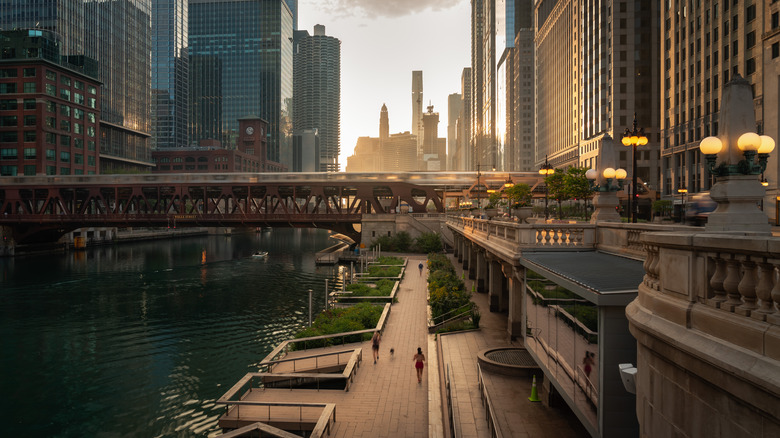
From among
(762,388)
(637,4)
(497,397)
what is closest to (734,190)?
(762,388)

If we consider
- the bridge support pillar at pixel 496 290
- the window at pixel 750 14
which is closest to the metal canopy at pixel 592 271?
the bridge support pillar at pixel 496 290

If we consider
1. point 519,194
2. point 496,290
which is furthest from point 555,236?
point 519,194

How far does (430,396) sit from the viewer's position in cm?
1833

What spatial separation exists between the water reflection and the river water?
13564mm

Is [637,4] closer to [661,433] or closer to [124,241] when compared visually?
[661,433]

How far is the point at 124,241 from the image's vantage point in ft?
362

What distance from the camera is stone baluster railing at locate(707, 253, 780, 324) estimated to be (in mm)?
5121

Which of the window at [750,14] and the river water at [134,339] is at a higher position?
the window at [750,14]

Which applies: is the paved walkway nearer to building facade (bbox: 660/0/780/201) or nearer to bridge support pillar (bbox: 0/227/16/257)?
building facade (bbox: 660/0/780/201)

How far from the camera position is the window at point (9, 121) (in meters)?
108

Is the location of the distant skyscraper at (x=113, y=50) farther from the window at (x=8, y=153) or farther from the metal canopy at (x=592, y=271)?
the metal canopy at (x=592, y=271)

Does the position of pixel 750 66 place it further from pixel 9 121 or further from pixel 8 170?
pixel 8 170

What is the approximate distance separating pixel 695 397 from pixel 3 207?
101444mm

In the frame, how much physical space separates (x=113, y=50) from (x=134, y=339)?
512 ft
